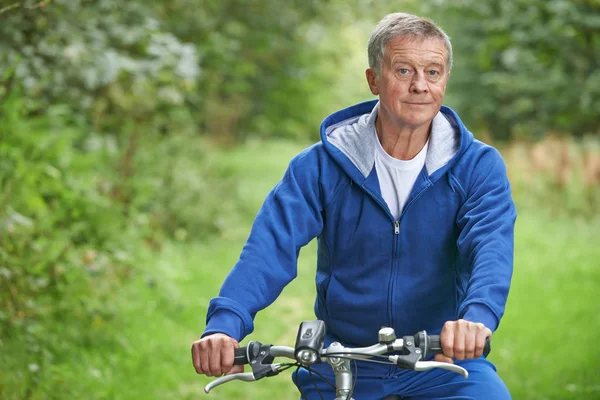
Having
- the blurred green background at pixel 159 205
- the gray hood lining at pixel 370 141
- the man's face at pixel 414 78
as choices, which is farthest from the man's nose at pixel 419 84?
the blurred green background at pixel 159 205

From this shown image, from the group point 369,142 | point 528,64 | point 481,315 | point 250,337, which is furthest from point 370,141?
point 528,64

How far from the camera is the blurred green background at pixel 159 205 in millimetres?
6070

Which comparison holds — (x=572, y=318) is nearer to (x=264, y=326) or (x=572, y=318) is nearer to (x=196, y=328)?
(x=264, y=326)

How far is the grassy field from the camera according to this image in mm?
6152

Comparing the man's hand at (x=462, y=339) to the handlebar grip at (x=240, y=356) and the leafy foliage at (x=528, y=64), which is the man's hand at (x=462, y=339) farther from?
the leafy foliage at (x=528, y=64)

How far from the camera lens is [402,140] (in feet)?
11.1

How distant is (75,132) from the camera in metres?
8.68

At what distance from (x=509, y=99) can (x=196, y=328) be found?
16252 mm

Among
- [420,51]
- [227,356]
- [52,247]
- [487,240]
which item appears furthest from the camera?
[52,247]

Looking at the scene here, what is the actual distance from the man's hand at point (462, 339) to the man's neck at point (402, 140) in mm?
885

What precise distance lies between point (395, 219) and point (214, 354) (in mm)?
861

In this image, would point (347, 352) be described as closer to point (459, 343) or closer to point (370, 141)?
point (459, 343)

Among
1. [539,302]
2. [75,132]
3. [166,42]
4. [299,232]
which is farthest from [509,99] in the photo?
[299,232]

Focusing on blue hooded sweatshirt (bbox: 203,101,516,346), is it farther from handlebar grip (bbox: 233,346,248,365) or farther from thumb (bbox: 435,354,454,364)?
thumb (bbox: 435,354,454,364)
